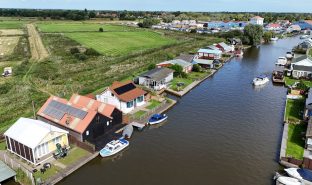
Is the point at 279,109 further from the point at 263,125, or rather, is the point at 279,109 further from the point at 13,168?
the point at 13,168

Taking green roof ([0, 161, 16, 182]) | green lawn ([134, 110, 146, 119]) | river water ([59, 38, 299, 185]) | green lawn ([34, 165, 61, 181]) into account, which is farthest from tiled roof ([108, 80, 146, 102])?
green roof ([0, 161, 16, 182])

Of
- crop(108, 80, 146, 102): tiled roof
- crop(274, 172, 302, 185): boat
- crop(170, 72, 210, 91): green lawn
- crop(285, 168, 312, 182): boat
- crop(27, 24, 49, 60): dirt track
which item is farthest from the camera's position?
crop(27, 24, 49, 60): dirt track

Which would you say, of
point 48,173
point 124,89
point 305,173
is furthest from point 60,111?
point 305,173

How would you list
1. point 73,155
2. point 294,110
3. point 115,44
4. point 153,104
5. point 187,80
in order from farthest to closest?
point 115,44, point 187,80, point 153,104, point 294,110, point 73,155

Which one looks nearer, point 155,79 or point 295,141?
point 295,141

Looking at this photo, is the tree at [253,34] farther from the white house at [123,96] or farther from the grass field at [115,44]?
the white house at [123,96]

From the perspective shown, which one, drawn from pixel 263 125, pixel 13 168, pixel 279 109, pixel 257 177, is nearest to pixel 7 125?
pixel 13 168

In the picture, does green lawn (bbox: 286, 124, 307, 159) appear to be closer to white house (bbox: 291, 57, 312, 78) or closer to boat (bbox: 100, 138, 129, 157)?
boat (bbox: 100, 138, 129, 157)

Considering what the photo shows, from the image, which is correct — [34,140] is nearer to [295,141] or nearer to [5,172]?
[5,172]
